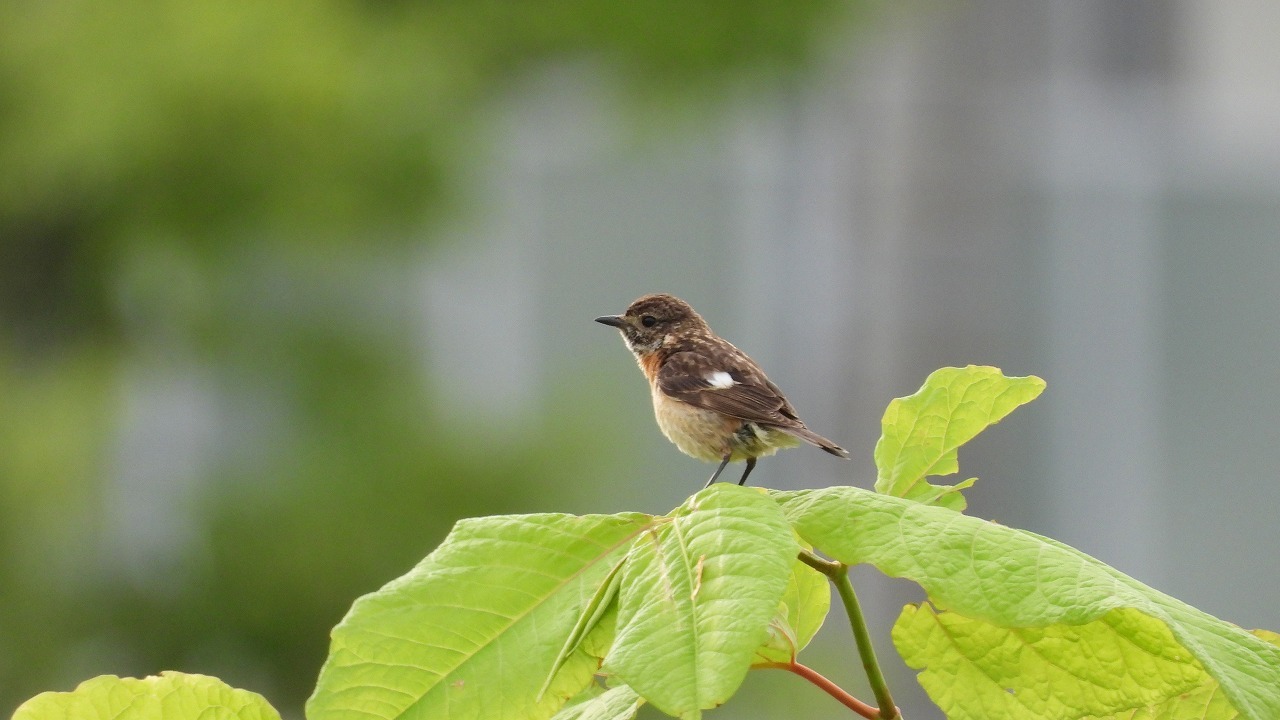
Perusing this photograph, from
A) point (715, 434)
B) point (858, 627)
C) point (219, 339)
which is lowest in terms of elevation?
point (219, 339)

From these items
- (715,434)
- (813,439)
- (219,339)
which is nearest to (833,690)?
(813,439)

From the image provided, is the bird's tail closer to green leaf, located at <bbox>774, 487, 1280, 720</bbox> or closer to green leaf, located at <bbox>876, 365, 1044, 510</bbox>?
Answer: green leaf, located at <bbox>876, 365, 1044, 510</bbox>

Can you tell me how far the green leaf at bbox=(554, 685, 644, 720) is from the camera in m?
0.99

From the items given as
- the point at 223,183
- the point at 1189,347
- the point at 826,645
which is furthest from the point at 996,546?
the point at 1189,347

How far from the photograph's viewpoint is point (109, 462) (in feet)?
21.8

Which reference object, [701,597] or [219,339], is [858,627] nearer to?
[701,597]

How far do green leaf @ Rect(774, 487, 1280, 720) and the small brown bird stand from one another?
1.51 m

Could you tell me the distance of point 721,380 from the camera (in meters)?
2.94

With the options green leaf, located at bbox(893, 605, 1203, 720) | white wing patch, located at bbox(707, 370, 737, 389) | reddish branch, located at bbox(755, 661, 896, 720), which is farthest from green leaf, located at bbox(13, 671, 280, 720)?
white wing patch, located at bbox(707, 370, 737, 389)

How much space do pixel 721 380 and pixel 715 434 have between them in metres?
0.18

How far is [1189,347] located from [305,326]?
736 centimetres

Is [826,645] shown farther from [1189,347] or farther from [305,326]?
[1189,347]

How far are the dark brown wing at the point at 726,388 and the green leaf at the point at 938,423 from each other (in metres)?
1.53

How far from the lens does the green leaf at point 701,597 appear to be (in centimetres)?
78
